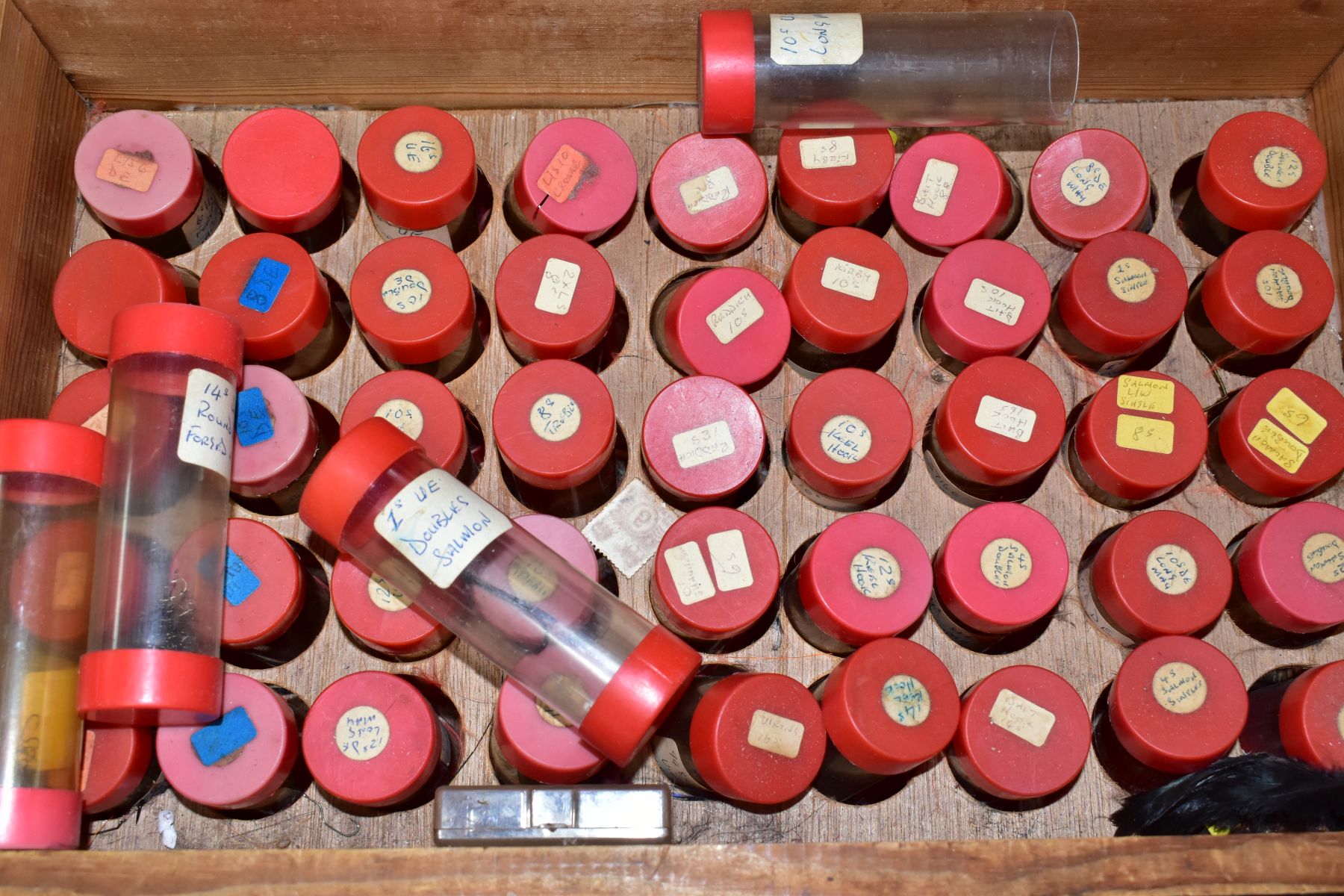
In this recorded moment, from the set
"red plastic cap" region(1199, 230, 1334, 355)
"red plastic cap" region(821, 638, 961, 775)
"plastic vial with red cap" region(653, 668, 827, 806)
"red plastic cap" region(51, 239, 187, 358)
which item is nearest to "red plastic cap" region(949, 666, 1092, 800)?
"red plastic cap" region(821, 638, 961, 775)

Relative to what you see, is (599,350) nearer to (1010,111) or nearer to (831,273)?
(831,273)

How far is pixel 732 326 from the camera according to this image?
3.24 feet

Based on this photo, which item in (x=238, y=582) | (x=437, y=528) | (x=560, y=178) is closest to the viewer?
(x=437, y=528)

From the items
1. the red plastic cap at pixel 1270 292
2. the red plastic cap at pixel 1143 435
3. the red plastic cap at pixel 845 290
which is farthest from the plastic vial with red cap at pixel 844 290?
the red plastic cap at pixel 1270 292

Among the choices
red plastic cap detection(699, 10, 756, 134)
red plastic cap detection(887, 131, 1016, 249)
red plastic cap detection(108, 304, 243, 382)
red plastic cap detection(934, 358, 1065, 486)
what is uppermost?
red plastic cap detection(699, 10, 756, 134)

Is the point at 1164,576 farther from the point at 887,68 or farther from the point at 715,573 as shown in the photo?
the point at 887,68

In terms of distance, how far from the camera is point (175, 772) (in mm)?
885

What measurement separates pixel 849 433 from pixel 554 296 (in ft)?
1.02

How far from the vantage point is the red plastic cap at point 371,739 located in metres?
0.87

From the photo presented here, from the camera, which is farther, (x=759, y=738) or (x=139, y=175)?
(x=139, y=175)

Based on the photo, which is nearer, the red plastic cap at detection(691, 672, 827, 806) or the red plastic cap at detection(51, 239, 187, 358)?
the red plastic cap at detection(691, 672, 827, 806)

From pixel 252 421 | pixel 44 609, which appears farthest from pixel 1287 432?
pixel 44 609

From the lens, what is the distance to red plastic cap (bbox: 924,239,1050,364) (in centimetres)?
100

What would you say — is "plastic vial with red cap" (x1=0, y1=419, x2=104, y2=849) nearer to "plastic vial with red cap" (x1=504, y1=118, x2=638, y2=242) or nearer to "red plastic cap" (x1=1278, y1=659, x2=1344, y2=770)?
"plastic vial with red cap" (x1=504, y1=118, x2=638, y2=242)
